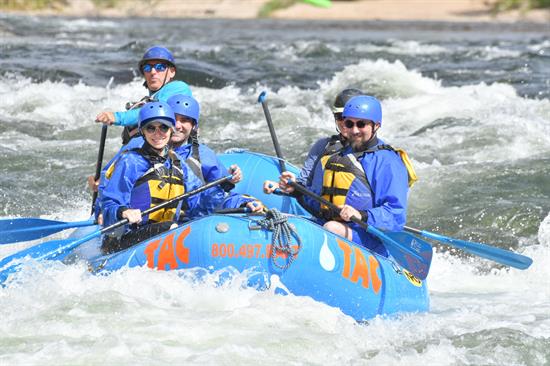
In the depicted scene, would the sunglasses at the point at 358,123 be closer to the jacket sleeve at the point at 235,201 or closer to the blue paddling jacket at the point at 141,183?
the jacket sleeve at the point at 235,201

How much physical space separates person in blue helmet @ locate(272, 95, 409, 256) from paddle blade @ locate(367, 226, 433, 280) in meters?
0.06

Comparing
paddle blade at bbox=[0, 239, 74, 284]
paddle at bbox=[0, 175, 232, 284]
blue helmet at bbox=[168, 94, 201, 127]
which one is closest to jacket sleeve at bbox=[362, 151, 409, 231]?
paddle at bbox=[0, 175, 232, 284]

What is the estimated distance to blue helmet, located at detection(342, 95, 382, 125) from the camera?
632cm

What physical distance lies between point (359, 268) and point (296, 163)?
15.1 ft

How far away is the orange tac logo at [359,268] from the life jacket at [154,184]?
1.09 metres

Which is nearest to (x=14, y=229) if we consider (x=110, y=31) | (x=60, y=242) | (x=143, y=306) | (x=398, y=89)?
(x=60, y=242)

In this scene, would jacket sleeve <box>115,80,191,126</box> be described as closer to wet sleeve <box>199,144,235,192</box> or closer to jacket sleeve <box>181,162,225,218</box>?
wet sleeve <box>199,144,235,192</box>

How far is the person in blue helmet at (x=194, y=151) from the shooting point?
6559 millimetres

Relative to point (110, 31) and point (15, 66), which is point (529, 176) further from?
point (110, 31)

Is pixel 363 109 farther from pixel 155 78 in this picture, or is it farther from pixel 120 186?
pixel 155 78

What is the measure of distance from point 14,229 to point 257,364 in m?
2.20

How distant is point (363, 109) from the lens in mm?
6316

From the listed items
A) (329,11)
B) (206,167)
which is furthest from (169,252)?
(329,11)

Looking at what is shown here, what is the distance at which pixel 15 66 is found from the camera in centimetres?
1581
